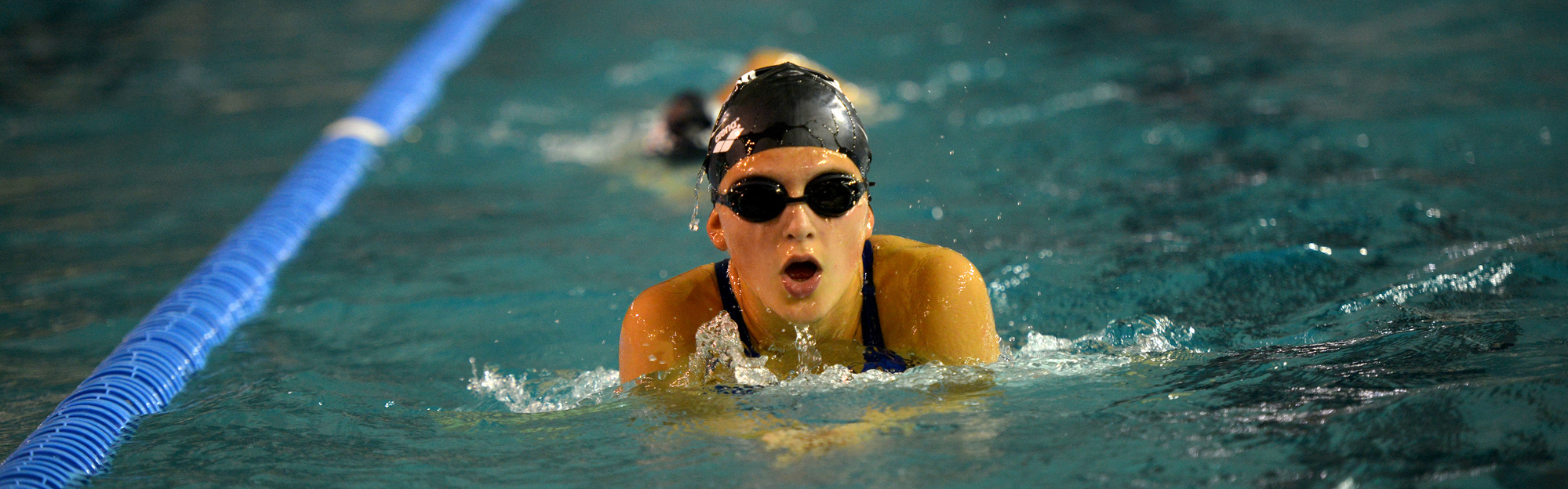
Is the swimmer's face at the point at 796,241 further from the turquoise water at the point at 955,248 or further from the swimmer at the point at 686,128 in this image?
the swimmer at the point at 686,128

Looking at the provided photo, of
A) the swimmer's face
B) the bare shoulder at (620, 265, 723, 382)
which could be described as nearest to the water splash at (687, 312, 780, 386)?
the bare shoulder at (620, 265, 723, 382)

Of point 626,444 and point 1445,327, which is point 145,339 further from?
point 1445,327

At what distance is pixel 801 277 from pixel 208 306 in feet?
8.48

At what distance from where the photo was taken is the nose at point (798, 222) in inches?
80.6

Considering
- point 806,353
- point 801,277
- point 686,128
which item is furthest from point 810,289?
point 686,128

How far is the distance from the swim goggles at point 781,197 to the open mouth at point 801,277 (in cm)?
10

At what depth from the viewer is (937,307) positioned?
225cm

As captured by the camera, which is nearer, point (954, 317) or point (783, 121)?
point (783, 121)

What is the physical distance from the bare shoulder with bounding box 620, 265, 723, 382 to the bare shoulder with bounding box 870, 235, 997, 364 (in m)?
0.37

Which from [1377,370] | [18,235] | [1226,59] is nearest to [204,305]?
[18,235]

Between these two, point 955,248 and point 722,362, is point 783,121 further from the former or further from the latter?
point 955,248

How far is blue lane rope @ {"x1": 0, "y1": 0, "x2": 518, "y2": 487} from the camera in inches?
101

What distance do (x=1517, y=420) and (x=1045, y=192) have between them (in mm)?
2825

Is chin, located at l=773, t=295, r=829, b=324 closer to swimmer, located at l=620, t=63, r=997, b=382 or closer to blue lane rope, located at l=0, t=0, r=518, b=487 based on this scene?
swimmer, located at l=620, t=63, r=997, b=382
